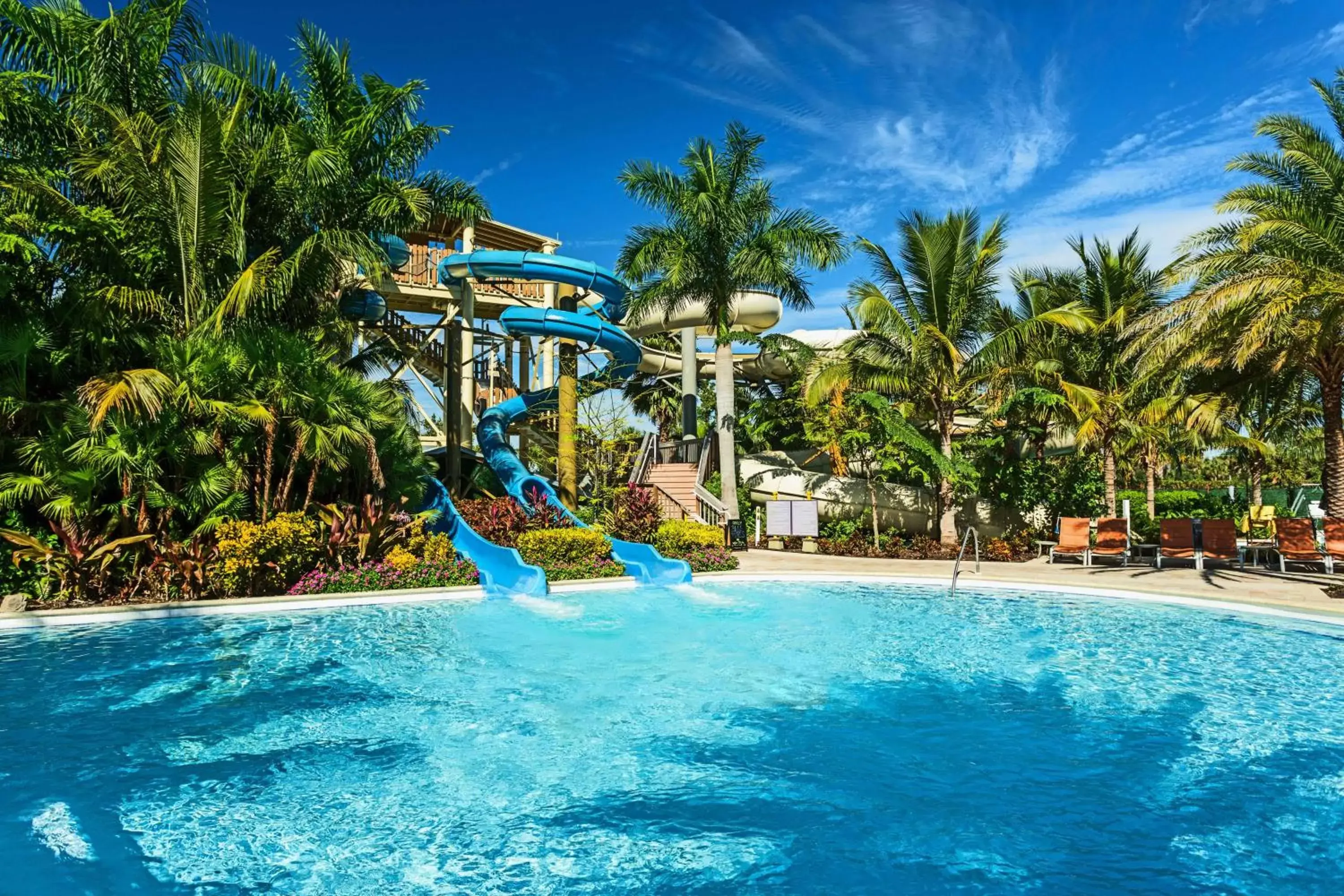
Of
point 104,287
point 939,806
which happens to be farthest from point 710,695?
point 104,287

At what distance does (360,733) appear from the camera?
590 cm

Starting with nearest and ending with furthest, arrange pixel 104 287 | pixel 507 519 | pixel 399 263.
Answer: pixel 104 287
pixel 507 519
pixel 399 263

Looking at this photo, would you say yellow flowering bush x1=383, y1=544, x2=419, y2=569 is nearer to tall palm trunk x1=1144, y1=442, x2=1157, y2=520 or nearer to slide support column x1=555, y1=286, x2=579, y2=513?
slide support column x1=555, y1=286, x2=579, y2=513

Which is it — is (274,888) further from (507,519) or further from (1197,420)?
(1197,420)

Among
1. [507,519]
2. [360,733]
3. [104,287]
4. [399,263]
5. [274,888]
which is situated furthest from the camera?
[399,263]

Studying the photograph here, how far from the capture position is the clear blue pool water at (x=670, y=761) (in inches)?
156

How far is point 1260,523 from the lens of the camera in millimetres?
20188

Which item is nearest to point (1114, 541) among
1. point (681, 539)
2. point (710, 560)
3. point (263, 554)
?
point (710, 560)

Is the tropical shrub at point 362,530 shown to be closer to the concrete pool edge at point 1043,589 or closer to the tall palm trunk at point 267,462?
the tall palm trunk at point 267,462

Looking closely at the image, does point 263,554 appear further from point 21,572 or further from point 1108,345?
point 1108,345

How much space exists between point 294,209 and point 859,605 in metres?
11.2

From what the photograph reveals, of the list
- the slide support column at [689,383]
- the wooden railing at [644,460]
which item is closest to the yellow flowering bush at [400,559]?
the wooden railing at [644,460]

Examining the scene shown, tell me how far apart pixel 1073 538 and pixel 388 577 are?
1285cm

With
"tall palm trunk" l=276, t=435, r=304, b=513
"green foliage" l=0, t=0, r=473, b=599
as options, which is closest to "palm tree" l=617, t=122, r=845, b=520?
"green foliage" l=0, t=0, r=473, b=599
